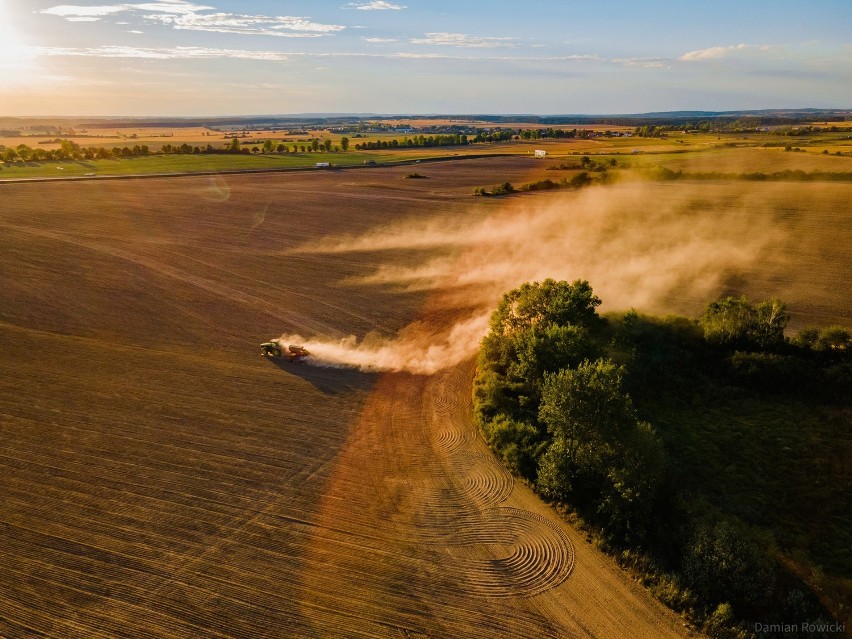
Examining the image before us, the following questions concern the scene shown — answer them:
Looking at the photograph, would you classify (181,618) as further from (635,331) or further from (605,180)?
(605,180)

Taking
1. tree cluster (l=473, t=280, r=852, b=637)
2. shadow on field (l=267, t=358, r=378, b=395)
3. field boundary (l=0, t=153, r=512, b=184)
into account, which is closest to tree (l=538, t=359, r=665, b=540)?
tree cluster (l=473, t=280, r=852, b=637)

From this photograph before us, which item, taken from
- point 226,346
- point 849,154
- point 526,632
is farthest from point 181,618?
point 849,154

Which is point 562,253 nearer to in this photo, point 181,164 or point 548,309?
point 548,309

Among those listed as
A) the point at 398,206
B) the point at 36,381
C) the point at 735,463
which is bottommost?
the point at 735,463

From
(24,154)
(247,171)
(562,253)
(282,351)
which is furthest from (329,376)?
(24,154)

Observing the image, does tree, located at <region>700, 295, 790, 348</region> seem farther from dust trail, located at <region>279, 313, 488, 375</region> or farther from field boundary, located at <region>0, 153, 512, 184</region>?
field boundary, located at <region>0, 153, 512, 184</region>

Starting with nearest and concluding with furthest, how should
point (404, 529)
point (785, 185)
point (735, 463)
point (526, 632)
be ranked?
point (526, 632)
point (404, 529)
point (735, 463)
point (785, 185)
